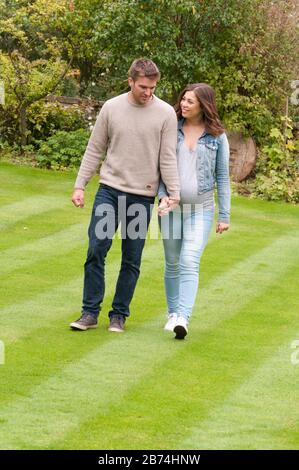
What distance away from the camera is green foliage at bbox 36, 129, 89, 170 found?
1680 centimetres

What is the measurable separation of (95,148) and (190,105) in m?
0.73

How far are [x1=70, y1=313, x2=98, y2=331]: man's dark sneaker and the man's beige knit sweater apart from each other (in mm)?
949

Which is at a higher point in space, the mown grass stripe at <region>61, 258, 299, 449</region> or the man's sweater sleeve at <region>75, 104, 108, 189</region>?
the man's sweater sleeve at <region>75, 104, 108, 189</region>

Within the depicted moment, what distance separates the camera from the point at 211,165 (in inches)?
312

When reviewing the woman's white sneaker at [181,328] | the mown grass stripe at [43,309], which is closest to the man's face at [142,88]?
the woman's white sneaker at [181,328]

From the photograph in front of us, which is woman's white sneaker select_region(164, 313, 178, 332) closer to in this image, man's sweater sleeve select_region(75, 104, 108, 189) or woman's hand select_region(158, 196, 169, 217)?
woman's hand select_region(158, 196, 169, 217)

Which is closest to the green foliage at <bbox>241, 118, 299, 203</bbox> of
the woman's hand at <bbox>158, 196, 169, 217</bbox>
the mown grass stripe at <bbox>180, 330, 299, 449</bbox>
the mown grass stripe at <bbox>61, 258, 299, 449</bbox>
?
the mown grass stripe at <bbox>61, 258, 299, 449</bbox>

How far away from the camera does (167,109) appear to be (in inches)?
307

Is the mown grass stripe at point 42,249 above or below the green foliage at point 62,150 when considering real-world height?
above

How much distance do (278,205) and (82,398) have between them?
30.6 feet

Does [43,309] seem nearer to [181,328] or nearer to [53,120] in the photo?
[181,328]

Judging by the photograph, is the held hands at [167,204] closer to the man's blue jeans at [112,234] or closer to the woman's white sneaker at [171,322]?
the man's blue jeans at [112,234]

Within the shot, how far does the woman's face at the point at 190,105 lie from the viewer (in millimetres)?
7789
